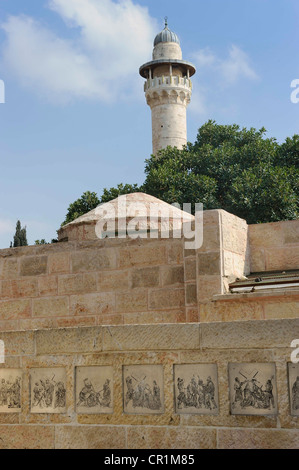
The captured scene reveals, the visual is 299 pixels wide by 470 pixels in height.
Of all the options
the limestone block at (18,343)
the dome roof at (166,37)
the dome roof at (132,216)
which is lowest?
the limestone block at (18,343)

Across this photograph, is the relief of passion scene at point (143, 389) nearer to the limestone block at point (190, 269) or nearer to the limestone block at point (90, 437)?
the limestone block at point (90, 437)

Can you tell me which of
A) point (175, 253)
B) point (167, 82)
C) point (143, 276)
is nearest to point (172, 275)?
point (175, 253)

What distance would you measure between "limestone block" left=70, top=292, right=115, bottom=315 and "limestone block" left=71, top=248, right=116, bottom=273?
1.32ft

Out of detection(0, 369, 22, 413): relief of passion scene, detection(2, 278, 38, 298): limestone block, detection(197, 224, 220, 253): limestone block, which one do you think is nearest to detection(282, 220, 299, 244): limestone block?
detection(197, 224, 220, 253): limestone block

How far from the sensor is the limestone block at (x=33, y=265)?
31.1 feet

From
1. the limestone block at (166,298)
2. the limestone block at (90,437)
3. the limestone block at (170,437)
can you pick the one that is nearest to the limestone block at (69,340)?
the limestone block at (90,437)

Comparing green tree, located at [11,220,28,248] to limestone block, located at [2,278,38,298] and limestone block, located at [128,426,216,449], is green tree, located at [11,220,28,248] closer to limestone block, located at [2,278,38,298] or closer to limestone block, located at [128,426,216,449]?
limestone block, located at [2,278,38,298]

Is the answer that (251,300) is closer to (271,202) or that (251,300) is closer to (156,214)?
(156,214)

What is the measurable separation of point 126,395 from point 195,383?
23.8 inches

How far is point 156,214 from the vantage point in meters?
10.2

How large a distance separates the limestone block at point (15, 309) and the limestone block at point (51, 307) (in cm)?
13
